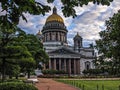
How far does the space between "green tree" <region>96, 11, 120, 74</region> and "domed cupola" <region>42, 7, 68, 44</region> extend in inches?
4254

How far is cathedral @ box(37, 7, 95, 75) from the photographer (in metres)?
132

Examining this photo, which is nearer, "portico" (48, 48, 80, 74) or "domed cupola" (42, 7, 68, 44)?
"portico" (48, 48, 80, 74)

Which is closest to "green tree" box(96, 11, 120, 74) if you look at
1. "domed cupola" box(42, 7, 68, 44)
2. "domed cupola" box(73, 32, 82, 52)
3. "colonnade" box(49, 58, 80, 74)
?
"colonnade" box(49, 58, 80, 74)

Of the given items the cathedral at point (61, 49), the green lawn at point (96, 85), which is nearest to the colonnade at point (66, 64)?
the cathedral at point (61, 49)

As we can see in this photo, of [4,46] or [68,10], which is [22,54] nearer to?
[4,46]

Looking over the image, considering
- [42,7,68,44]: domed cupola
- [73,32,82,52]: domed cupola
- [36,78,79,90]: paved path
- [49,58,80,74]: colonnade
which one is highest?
[42,7,68,44]: domed cupola

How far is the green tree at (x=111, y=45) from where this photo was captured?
911 inches

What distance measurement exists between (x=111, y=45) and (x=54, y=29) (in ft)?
370

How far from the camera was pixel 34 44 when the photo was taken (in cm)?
5791

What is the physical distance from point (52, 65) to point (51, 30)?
16.0m

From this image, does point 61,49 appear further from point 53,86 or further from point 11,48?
point 11,48

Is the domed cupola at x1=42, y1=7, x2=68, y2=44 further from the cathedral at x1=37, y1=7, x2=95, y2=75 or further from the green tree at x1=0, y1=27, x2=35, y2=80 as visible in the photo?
the green tree at x1=0, y1=27, x2=35, y2=80

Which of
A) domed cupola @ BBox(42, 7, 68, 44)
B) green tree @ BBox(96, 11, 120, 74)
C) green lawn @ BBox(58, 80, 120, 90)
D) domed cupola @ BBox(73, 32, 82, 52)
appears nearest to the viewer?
green tree @ BBox(96, 11, 120, 74)

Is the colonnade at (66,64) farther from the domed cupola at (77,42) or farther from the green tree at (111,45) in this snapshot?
the green tree at (111,45)
